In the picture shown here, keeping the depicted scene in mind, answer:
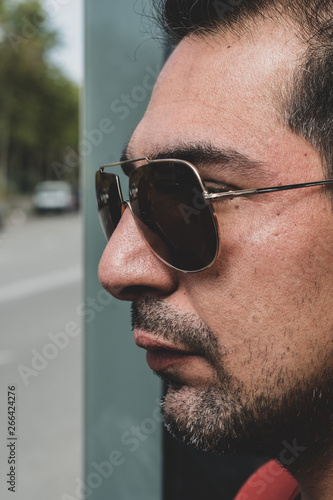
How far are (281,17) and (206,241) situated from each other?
1.95ft

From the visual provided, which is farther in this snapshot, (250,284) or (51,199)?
(51,199)

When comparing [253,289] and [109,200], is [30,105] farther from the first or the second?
[253,289]

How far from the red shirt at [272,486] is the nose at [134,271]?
0.70 metres

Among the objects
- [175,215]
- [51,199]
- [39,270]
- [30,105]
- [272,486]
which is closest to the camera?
[175,215]

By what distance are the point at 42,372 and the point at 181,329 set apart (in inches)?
228

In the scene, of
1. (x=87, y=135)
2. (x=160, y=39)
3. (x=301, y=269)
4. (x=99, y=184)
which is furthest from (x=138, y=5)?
(x=301, y=269)

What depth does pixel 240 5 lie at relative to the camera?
1.48 metres

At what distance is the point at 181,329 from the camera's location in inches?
55.7

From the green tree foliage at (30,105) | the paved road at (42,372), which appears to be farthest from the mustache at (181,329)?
the green tree foliage at (30,105)

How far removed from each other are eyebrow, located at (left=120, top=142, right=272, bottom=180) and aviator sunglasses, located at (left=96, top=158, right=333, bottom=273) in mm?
27

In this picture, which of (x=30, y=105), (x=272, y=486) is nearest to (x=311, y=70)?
(x=272, y=486)

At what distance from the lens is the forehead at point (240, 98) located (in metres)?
1.35

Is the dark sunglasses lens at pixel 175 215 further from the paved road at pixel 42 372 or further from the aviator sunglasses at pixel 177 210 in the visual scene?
the paved road at pixel 42 372

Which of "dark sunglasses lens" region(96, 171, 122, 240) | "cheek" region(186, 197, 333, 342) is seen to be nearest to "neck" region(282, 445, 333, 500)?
"cheek" region(186, 197, 333, 342)
